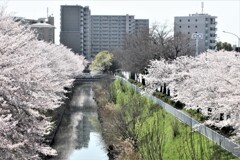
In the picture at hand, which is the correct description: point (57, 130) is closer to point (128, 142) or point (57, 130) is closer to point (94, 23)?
point (128, 142)

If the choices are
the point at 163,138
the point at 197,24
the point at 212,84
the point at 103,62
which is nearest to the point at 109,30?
the point at 103,62

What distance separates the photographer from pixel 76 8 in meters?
146

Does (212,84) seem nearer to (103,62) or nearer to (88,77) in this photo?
(88,77)

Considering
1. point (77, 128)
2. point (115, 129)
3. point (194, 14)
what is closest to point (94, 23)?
point (194, 14)

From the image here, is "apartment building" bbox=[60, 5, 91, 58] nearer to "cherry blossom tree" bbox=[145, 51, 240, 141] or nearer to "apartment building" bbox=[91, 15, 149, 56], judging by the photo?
"apartment building" bbox=[91, 15, 149, 56]

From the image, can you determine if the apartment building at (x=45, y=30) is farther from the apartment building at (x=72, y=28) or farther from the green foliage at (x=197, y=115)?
the green foliage at (x=197, y=115)

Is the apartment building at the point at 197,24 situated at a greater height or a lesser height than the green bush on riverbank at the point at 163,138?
greater

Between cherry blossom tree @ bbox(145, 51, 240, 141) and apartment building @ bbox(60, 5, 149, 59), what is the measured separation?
342ft

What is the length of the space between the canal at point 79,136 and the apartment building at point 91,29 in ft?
276

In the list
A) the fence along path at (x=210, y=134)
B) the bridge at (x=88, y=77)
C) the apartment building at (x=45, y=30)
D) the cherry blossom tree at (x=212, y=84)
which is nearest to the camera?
the cherry blossom tree at (x=212, y=84)

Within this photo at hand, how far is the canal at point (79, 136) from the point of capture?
113 ft

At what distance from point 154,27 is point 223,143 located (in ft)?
160

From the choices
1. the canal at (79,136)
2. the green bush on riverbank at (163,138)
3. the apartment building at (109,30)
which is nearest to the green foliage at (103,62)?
the apartment building at (109,30)

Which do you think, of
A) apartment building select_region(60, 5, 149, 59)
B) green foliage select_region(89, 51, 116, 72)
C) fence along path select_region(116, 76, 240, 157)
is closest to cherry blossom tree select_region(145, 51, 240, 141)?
fence along path select_region(116, 76, 240, 157)
